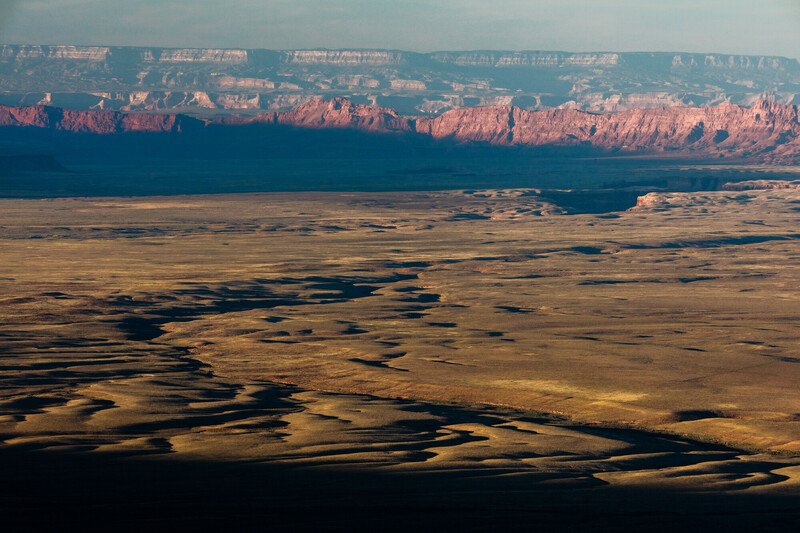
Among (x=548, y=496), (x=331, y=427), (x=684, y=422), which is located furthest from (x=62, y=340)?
(x=548, y=496)

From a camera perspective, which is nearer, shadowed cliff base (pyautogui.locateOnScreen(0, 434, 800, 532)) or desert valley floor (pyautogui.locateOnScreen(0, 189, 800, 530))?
shadowed cliff base (pyautogui.locateOnScreen(0, 434, 800, 532))

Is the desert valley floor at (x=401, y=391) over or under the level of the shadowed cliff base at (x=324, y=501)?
under

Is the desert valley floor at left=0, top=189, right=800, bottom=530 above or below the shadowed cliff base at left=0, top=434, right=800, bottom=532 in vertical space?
below

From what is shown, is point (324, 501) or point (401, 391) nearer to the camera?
point (324, 501)

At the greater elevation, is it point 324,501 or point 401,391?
point 324,501

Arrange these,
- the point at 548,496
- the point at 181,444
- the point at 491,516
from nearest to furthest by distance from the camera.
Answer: the point at 491,516
the point at 548,496
the point at 181,444

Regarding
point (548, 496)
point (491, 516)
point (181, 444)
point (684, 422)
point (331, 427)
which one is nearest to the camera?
point (491, 516)

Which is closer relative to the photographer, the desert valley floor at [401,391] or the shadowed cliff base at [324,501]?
the shadowed cliff base at [324,501]

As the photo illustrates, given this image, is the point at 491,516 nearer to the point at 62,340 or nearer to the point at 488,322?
the point at 62,340
